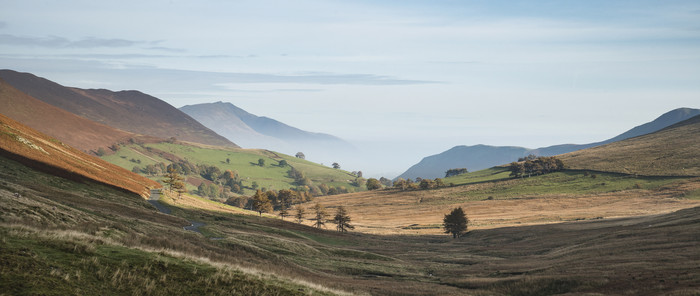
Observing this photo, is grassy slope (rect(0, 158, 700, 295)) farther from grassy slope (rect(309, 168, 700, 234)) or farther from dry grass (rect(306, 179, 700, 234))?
grassy slope (rect(309, 168, 700, 234))

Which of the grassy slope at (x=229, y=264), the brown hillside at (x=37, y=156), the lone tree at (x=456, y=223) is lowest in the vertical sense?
the lone tree at (x=456, y=223)

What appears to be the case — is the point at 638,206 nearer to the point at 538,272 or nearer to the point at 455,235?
the point at 455,235

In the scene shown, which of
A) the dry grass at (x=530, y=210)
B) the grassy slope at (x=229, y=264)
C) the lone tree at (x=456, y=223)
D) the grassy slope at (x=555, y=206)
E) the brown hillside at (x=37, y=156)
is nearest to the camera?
the grassy slope at (x=229, y=264)

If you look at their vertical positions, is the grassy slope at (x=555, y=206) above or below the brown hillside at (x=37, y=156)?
below

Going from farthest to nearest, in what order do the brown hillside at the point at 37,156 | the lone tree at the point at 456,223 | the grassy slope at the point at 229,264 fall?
the lone tree at the point at 456,223 < the brown hillside at the point at 37,156 < the grassy slope at the point at 229,264

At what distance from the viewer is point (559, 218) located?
12538 cm

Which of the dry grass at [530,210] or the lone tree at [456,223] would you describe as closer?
the lone tree at [456,223]

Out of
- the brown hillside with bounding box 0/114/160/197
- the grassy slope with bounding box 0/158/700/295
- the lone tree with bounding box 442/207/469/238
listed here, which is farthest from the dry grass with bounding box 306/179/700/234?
the brown hillside with bounding box 0/114/160/197

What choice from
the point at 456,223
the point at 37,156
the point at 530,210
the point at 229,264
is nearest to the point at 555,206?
the point at 530,210

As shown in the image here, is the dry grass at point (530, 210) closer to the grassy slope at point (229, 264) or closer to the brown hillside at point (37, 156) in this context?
the grassy slope at point (229, 264)

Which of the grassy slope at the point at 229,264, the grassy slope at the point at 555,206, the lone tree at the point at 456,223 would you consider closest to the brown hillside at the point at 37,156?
the grassy slope at the point at 229,264

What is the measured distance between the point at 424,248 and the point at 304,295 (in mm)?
69079

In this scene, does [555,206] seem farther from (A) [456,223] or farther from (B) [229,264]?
(B) [229,264]

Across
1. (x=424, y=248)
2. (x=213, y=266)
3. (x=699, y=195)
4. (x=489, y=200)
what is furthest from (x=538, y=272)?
(x=489, y=200)
